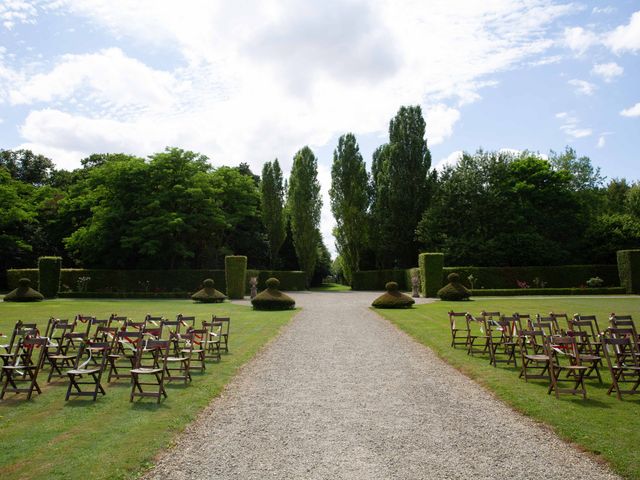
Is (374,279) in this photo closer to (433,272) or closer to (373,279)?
(373,279)

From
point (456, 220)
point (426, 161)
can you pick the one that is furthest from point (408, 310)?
point (426, 161)

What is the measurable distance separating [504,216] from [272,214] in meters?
24.0

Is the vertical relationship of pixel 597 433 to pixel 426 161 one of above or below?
below

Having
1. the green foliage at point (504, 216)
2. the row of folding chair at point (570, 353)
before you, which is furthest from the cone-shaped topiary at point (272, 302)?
the green foliage at point (504, 216)

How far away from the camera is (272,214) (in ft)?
177

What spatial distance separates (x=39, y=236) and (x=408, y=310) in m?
41.1

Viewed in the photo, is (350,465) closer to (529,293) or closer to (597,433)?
(597,433)

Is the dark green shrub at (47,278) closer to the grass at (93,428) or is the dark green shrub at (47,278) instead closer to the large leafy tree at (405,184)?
the grass at (93,428)

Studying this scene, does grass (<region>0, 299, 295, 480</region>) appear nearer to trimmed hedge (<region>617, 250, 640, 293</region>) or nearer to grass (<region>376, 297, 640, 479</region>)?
grass (<region>376, 297, 640, 479</region>)

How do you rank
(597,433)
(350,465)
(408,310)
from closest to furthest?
(350,465) < (597,433) < (408,310)

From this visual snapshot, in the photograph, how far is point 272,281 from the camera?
1009 inches

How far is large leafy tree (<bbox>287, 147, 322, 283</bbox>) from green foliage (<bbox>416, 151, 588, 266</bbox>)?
458 inches

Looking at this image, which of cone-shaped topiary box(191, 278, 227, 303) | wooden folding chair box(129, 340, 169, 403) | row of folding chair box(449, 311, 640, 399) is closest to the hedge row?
cone-shaped topiary box(191, 278, 227, 303)

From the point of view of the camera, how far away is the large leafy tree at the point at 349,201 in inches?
2062
